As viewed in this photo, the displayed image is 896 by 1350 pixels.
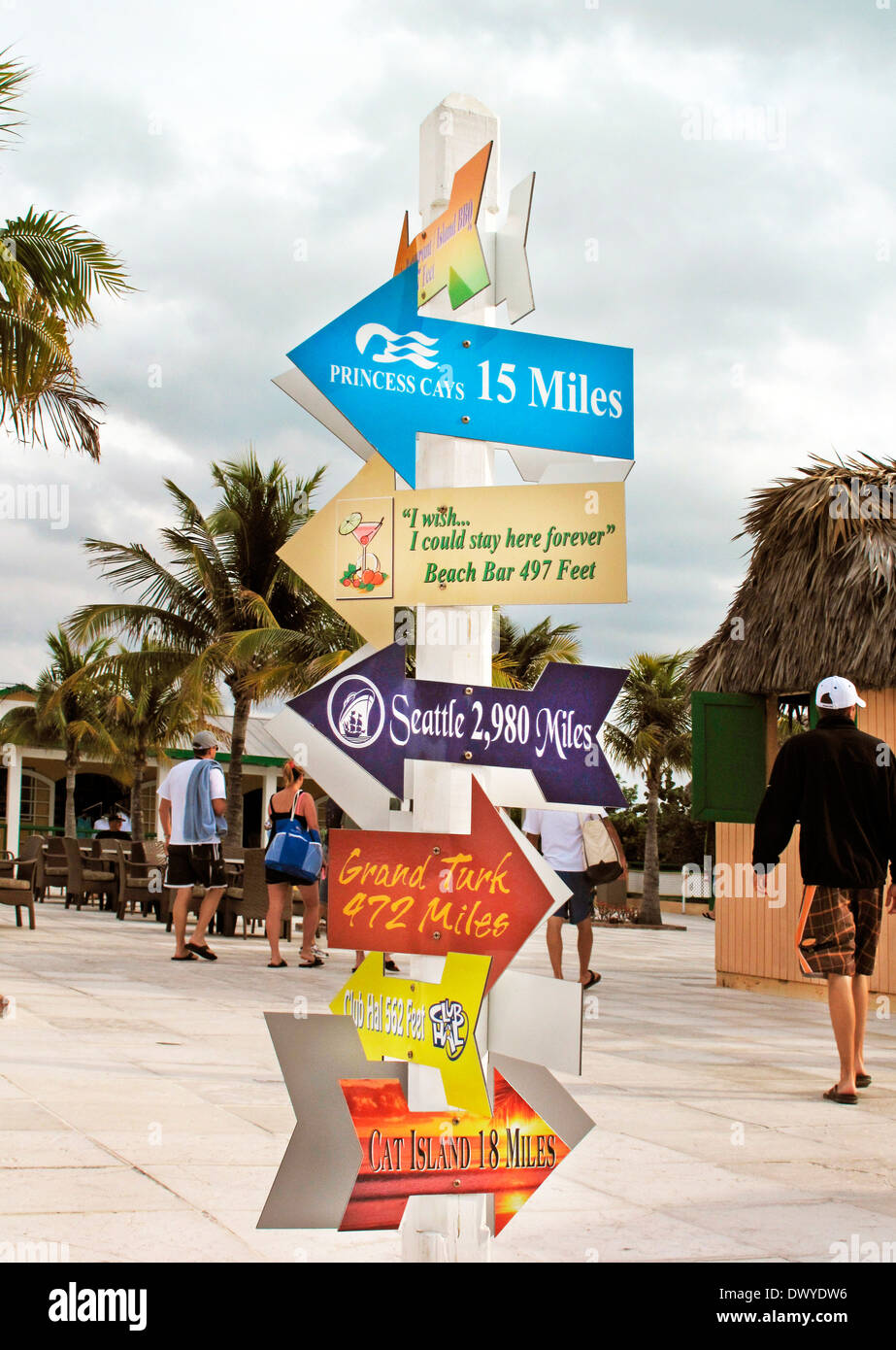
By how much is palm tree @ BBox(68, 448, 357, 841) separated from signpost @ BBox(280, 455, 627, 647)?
55.9ft

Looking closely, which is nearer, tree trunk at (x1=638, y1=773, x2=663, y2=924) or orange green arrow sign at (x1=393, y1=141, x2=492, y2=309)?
orange green arrow sign at (x1=393, y1=141, x2=492, y2=309)

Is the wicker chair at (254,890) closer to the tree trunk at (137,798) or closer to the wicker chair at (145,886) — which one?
the wicker chair at (145,886)

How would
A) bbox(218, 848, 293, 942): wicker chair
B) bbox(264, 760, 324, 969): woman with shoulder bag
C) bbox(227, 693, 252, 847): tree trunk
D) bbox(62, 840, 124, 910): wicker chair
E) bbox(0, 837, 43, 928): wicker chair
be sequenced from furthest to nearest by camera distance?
bbox(227, 693, 252, 847): tree trunk → bbox(62, 840, 124, 910): wicker chair → bbox(0, 837, 43, 928): wicker chair → bbox(218, 848, 293, 942): wicker chair → bbox(264, 760, 324, 969): woman with shoulder bag

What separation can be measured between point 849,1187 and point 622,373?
2.69m

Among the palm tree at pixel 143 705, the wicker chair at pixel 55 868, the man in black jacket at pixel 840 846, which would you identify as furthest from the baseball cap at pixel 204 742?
the palm tree at pixel 143 705

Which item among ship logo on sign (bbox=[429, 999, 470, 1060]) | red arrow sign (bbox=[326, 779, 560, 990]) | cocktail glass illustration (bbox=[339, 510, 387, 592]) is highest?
cocktail glass illustration (bbox=[339, 510, 387, 592])

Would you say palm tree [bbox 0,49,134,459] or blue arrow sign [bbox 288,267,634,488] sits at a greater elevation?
palm tree [bbox 0,49,134,459]

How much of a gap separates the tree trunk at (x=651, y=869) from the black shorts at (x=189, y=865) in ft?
55.6

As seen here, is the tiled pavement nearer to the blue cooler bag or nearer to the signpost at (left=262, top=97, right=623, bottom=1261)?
the signpost at (left=262, top=97, right=623, bottom=1261)

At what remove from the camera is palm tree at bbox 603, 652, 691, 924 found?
94.3 feet

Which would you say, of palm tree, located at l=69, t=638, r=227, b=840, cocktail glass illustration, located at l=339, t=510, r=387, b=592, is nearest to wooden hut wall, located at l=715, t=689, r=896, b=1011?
cocktail glass illustration, located at l=339, t=510, r=387, b=592

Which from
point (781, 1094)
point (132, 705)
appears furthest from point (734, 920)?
point (132, 705)
